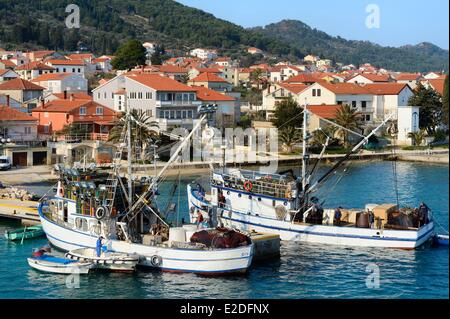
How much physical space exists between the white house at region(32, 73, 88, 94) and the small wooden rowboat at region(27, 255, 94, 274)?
4240 cm

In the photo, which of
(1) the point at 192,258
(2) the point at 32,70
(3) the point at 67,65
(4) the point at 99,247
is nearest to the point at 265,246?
(1) the point at 192,258

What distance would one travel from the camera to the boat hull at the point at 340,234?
23344mm

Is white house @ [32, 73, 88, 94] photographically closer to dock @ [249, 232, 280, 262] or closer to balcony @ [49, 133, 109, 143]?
balcony @ [49, 133, 109, 143]

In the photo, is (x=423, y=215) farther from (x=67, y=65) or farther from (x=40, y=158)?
(x=67, y=65)

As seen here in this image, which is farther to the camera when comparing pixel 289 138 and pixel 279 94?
pixel 279 94

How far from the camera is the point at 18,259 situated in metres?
22.6

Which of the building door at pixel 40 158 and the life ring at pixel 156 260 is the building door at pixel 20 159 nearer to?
the building door at pixel 40 158

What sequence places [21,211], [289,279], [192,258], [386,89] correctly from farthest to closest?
[386,89] → [21,211] → [192,258] → [289,279]

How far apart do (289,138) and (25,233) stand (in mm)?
25177

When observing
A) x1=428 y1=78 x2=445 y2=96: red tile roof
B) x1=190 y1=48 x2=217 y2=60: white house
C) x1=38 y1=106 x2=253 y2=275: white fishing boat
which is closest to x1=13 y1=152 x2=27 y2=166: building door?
x1=38 y1=106 x2=253 y2=275: white fishing boat

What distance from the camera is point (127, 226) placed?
22172 mm
